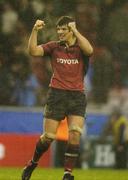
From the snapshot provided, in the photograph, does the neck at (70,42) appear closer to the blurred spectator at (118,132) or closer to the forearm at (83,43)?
the forearm at (83,43)

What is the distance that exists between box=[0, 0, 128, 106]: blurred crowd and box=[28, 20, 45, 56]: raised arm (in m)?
6.80

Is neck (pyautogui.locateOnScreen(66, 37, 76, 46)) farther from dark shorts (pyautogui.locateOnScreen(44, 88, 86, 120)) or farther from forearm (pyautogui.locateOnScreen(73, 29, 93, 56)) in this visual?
dark shorts (pyautogui.locateOnScreen(44, 88, 86, 120))

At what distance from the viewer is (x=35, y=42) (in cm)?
984

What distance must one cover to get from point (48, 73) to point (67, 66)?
733 centimetres

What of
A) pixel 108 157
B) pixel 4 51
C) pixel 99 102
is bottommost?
pixel 108 157

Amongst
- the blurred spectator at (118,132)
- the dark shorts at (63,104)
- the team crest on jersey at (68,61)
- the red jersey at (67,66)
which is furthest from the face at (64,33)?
the blurred spectator at (118,132)

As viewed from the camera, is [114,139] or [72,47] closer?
[72,47]

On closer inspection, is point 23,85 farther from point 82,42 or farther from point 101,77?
point 82,42

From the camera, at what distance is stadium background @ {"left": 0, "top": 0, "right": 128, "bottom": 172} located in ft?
55.3

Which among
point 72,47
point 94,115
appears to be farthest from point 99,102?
point 72,47

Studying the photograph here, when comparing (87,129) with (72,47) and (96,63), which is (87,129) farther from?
(72,47)

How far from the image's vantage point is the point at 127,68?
17.5 meters

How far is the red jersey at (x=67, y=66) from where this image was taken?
9.99 metres

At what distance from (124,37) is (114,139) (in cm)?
224
